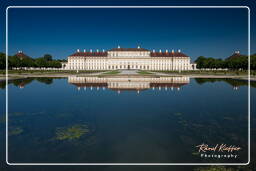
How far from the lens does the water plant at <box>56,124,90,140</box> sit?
464 centimetres

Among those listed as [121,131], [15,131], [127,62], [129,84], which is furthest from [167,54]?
[15,131]

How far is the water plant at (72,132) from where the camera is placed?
4641 mm

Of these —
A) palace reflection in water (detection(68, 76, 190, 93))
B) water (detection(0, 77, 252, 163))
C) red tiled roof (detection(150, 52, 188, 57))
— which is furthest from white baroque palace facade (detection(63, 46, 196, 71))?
water (detection(0, 77, 252, 163))

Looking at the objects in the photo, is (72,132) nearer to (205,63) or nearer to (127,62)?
(205,63)

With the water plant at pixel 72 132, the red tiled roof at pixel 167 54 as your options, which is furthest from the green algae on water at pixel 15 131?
the red tiled roof at pixel 167 54

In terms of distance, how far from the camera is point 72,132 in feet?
16.3

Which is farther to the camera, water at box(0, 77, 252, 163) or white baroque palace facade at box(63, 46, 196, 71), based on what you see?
white baroque palace facade at box(63, 46, 196, 71)

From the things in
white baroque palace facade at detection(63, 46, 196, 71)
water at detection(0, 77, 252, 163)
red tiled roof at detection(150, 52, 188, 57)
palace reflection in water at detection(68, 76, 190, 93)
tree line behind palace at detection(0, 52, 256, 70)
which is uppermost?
red tiled roof at detection(150, 52, 188, 57)

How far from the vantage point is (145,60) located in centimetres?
6775

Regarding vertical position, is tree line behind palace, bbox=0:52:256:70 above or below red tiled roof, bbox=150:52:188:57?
below

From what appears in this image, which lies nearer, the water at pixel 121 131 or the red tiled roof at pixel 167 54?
the water at pixel 121 131

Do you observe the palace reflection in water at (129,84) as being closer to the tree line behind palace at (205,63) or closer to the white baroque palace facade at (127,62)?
the tree line behind palace at (205,63)

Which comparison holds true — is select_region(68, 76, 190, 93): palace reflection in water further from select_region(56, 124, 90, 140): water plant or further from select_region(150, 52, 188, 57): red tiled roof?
select_region(150, 52, 188, 57): red tiled roof

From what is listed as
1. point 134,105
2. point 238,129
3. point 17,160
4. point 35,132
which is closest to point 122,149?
point 17,160
